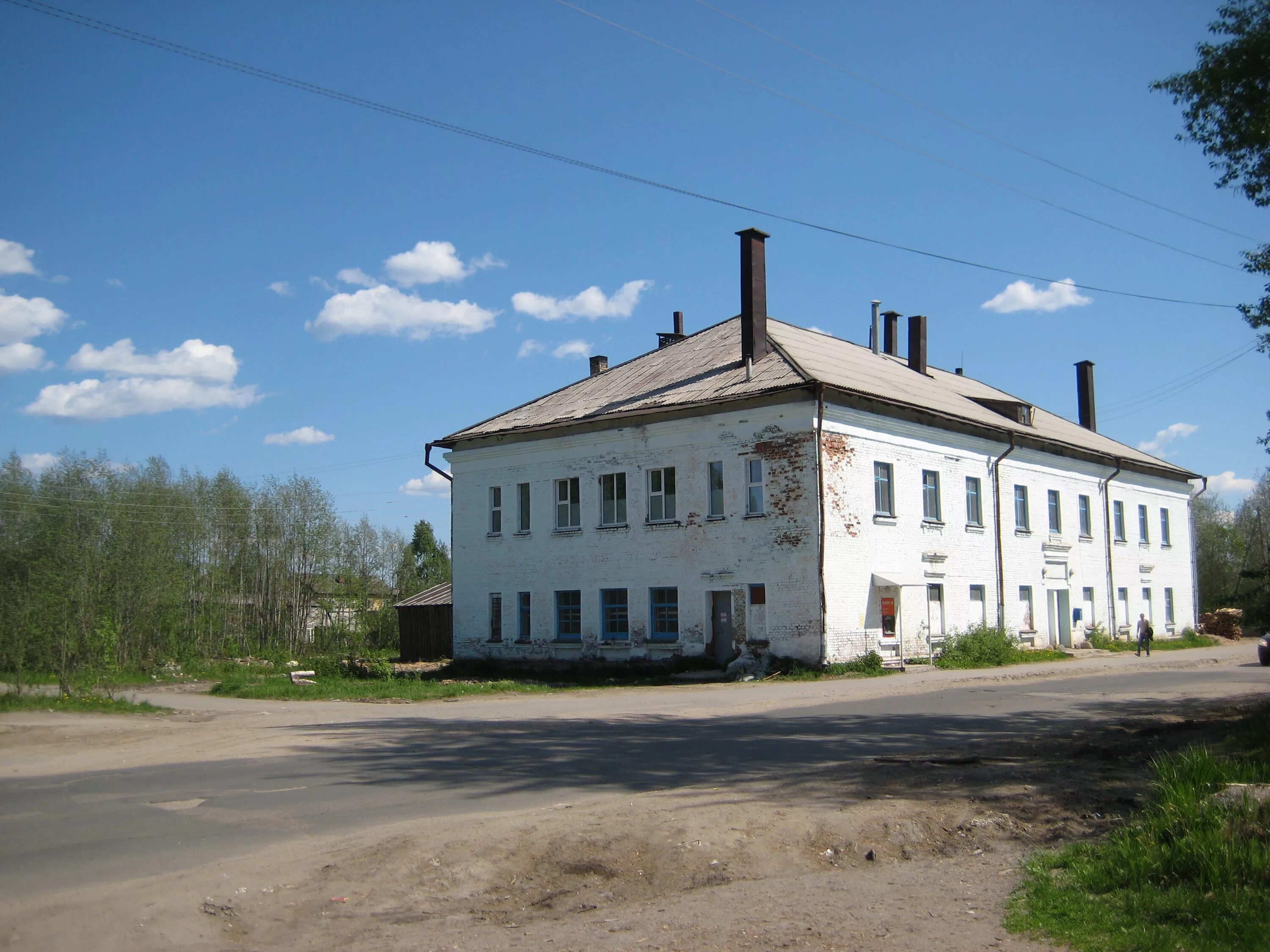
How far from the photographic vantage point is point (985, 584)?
31875 millimetres

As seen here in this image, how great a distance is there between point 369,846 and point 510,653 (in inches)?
1012

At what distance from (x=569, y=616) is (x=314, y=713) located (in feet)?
41.4

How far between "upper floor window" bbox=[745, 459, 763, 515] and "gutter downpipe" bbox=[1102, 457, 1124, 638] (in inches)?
747

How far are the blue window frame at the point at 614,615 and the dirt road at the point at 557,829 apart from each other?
48.3 ft

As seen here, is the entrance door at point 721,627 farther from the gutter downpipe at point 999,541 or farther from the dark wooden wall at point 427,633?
the dark wooden wall at point 427,633

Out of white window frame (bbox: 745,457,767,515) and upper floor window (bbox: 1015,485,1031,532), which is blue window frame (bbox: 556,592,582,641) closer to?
Answer: white window frame (bbox: 745,457,767,515)

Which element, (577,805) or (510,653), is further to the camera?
(510,653)

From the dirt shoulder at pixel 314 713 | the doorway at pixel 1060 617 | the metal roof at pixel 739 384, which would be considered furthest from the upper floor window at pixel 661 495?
the doorway at pixel 1060 617

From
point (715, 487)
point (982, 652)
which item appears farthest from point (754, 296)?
point (982, 652)

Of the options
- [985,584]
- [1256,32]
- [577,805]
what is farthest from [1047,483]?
[577,805]

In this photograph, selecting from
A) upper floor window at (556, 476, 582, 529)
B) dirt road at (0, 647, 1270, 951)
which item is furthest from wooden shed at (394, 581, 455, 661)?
dirt road at (0, 647, 1270, 951)

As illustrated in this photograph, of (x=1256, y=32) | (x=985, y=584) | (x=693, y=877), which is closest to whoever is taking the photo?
(x=693, y=877)

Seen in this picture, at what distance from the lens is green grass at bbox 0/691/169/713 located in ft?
63.6

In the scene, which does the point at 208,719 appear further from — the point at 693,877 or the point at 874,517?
the point at 874,517
